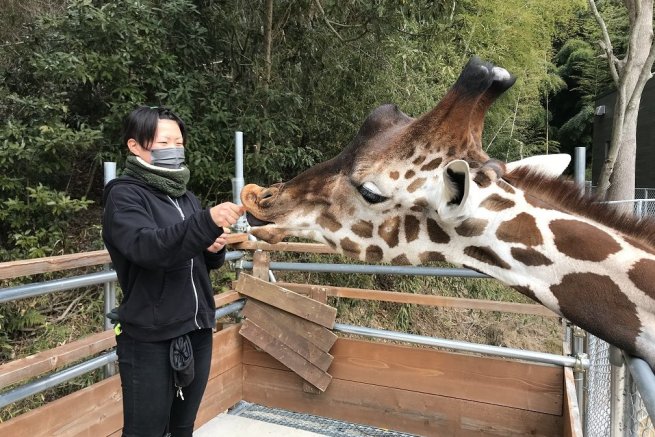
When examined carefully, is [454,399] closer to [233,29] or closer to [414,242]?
[414,242]

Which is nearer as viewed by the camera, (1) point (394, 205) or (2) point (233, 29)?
(1) point (394, 205)

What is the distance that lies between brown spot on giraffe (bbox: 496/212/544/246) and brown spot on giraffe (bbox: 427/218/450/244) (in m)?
0.15

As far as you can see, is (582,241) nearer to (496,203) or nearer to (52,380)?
(496,203)

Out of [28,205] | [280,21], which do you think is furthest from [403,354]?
[280,21]

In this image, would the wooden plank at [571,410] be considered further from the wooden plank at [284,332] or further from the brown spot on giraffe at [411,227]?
the wooden plank at [284,332]

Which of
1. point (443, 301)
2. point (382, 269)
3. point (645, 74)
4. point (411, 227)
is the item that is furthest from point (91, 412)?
point (645, 74)

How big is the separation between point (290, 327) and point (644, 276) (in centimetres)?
210

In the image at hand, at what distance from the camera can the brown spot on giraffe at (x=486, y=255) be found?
1400 mm

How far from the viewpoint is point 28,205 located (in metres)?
4.15

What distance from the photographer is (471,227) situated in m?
1.41

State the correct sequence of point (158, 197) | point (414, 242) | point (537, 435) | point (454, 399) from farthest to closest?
point (454, 399) → point (537, 435) → point (158, 197) → point (414, 242)

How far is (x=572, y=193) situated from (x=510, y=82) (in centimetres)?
39

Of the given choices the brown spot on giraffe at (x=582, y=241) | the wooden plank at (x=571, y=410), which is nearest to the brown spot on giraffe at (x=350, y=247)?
the brown spot on giraffe at (x=582, y=241)

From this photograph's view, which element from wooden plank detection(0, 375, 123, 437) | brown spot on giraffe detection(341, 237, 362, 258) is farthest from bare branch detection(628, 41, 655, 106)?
wooden plank detection(0, 375, 123, 437)
